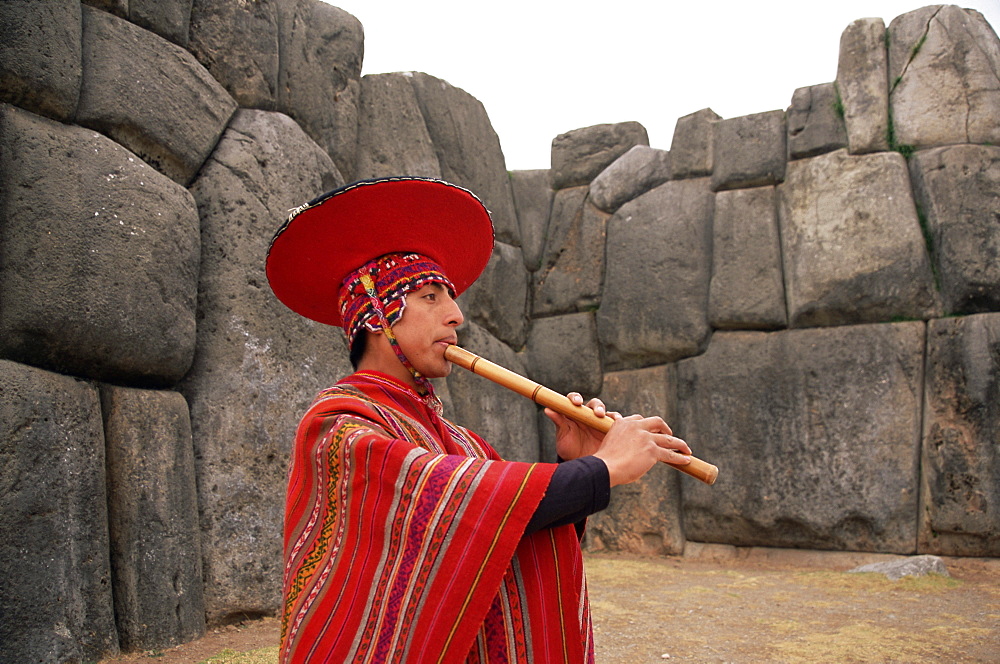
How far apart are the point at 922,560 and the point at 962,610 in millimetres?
747

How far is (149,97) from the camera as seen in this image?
351 centimetres

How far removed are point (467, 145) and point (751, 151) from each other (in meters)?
2.33

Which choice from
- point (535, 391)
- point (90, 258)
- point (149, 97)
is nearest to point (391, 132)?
point (149, 97)

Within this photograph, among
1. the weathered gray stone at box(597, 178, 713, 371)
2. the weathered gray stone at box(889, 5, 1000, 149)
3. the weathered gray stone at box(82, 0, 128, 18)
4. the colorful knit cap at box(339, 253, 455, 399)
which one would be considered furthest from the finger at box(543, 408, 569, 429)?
the weathered gray stone at box(889, 5, 1000, 149)

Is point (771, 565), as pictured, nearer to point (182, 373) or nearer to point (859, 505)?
point (859, 505)

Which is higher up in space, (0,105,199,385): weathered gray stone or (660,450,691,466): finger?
(0,105,199,385): weathered gray stone

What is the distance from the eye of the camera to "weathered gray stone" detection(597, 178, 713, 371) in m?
6.34

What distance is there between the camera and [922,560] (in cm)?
498

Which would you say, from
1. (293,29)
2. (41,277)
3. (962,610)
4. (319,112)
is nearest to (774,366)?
(962,610)

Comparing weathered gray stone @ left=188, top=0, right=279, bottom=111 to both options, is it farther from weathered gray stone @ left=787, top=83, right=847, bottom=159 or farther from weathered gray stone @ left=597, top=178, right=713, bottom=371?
weathered gray stone @ left=787, top=83, right=847, bottom=159

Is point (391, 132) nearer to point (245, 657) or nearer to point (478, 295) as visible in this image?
point (478, 295)

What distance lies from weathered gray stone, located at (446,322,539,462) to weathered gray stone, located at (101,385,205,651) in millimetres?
2265

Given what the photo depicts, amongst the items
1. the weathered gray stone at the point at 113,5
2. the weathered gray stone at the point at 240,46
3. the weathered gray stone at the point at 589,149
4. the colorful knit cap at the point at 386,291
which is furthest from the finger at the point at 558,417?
the weathered gray stone at the point at 589,149

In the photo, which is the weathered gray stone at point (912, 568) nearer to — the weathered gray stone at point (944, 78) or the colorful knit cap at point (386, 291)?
the weathered gray stone at point (944, 78)
